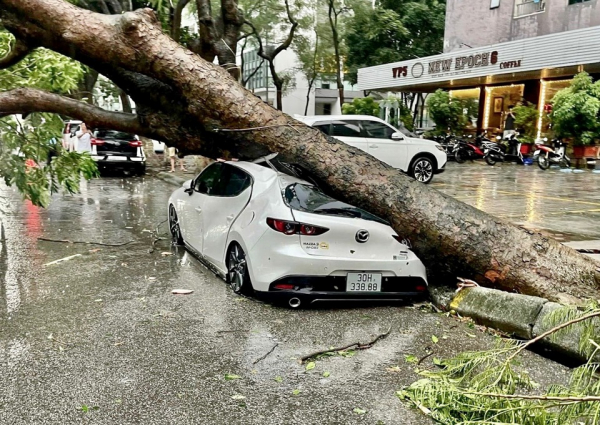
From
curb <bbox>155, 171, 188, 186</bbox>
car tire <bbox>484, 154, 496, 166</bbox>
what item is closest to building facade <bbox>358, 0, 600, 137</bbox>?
car tire <bbox>484, 154, 496, 166</bbox>

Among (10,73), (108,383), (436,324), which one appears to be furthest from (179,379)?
(10,73)

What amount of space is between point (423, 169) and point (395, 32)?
20187 millimetres

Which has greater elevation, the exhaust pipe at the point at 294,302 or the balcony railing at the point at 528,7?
the balcony railing at the point at 528,7

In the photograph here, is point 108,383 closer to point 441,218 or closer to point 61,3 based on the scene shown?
point 441,218

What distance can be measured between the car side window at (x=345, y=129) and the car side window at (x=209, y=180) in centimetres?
771

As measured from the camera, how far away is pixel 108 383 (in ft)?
12.7

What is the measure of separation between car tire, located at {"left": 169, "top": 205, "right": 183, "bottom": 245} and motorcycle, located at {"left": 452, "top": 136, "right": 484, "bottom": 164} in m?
16.9

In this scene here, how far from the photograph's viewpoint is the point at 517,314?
5.02 meters

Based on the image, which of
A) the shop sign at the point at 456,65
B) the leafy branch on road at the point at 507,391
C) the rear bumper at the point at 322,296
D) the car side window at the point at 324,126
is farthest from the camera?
the shop sign at the point at 456,65

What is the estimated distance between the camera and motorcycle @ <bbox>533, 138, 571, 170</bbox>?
2050cm

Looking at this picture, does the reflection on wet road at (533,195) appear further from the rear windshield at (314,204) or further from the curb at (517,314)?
the rear windshield at (314,204)

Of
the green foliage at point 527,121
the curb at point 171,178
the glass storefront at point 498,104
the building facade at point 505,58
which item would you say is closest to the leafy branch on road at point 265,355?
the curb at point 171,178

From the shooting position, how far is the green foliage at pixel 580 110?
19188 millimetres

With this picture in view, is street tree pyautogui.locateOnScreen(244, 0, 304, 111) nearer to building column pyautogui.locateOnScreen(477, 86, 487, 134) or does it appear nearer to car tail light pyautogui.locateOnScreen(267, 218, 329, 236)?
Result: building column pyautogui.locateOnScreen(477, 86, 487, 134)
